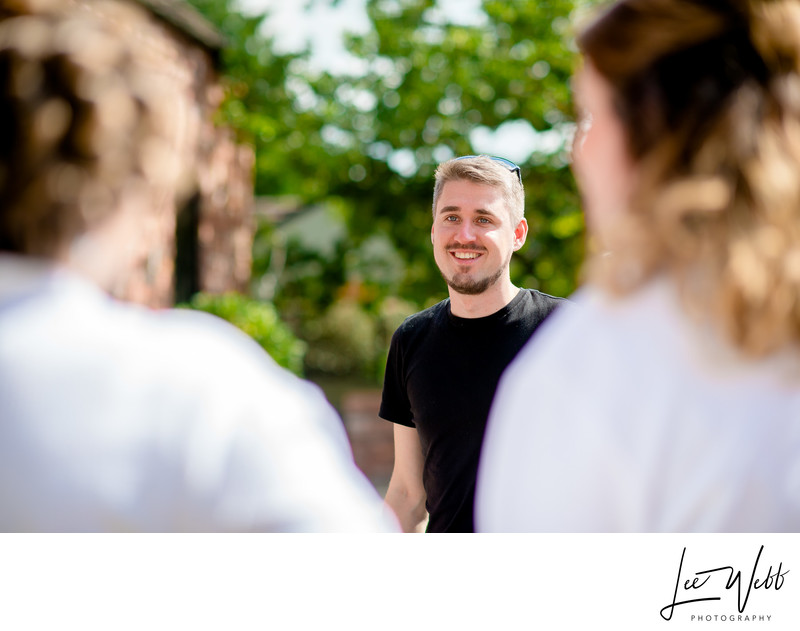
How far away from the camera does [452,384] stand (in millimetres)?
2268

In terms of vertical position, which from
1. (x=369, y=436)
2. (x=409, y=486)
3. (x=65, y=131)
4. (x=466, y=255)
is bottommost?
(x=369, y=436)

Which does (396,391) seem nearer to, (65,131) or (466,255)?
(466,255)

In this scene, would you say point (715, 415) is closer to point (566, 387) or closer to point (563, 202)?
point (566, 387)

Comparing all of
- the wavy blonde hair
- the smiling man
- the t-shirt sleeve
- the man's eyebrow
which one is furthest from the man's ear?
the wavy blonde hair

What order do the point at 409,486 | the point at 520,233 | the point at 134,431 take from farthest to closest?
the point at 520,233 < the point at 409,486 < the point at 134,431

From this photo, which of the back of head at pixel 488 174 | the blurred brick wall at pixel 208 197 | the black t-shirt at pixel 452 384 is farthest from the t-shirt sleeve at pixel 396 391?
the blurred brick wall at pixel 208 197

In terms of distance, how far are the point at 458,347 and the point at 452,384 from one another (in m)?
0.13

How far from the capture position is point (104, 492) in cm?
90

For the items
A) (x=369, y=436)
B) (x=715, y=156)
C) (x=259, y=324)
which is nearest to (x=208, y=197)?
(x=259, y=324)

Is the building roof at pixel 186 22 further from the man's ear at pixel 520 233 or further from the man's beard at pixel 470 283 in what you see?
the man's beard at pixel 470 283

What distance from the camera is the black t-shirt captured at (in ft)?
7.07
